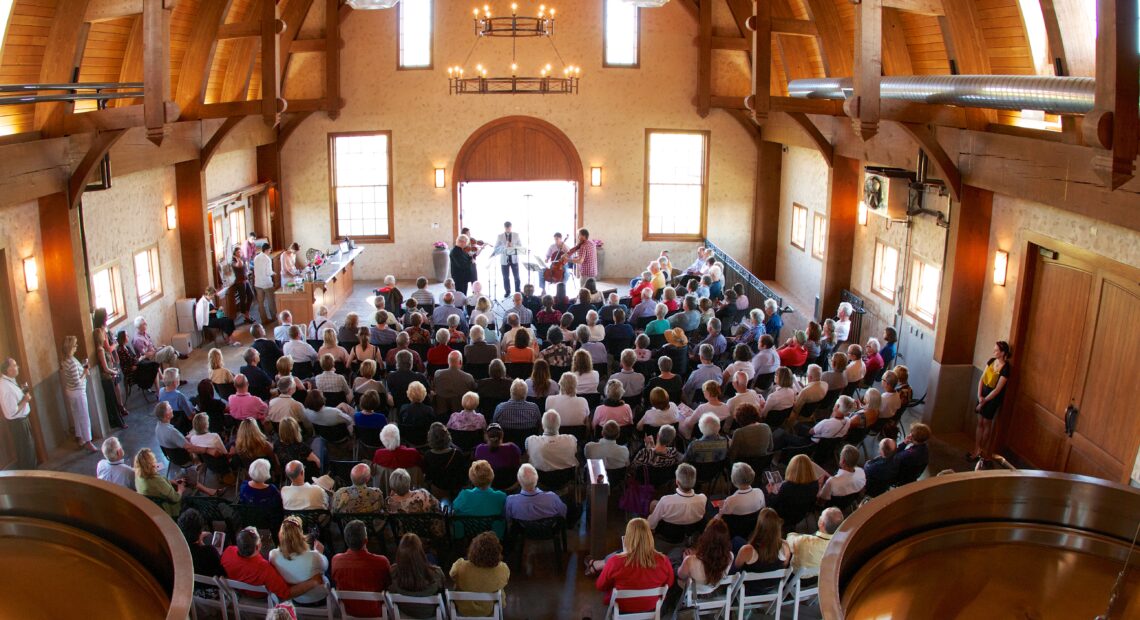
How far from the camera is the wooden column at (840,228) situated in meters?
14.6

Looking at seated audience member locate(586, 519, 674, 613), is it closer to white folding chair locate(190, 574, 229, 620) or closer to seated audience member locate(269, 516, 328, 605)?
seated audience member locate(269, 516, 328, 605)

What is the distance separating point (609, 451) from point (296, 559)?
2773 mm

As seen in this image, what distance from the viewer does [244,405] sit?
8.78m

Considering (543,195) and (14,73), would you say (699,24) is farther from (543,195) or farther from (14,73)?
(14,73)

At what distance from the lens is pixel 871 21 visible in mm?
9438

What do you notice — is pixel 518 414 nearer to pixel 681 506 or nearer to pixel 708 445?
pixel 708 445

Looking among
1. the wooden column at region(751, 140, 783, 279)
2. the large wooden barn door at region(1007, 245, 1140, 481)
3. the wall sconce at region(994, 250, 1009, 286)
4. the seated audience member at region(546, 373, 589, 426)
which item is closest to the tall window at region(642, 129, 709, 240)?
the wooden column at region(751, 140, 783, 279)

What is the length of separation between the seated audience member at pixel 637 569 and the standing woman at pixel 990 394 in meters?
5.09

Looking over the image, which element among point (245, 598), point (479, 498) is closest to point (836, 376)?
point (479, 498)

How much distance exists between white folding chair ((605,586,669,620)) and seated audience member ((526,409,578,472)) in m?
1.78

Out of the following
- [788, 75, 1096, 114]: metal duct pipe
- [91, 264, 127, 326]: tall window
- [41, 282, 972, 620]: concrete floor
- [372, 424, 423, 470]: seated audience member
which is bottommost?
[41, 282, 972, 620]: concrete floor

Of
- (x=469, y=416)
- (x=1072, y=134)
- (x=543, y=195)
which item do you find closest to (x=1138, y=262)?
(x=1072, y=134)

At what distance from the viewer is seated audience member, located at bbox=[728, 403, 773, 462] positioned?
810cm

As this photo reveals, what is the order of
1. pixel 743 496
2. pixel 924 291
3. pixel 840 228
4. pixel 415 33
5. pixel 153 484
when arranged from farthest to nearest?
pixel 415 33 < pixel 840 228 < pixel 924 291 < pixel 153 484 < pixel 743 496
